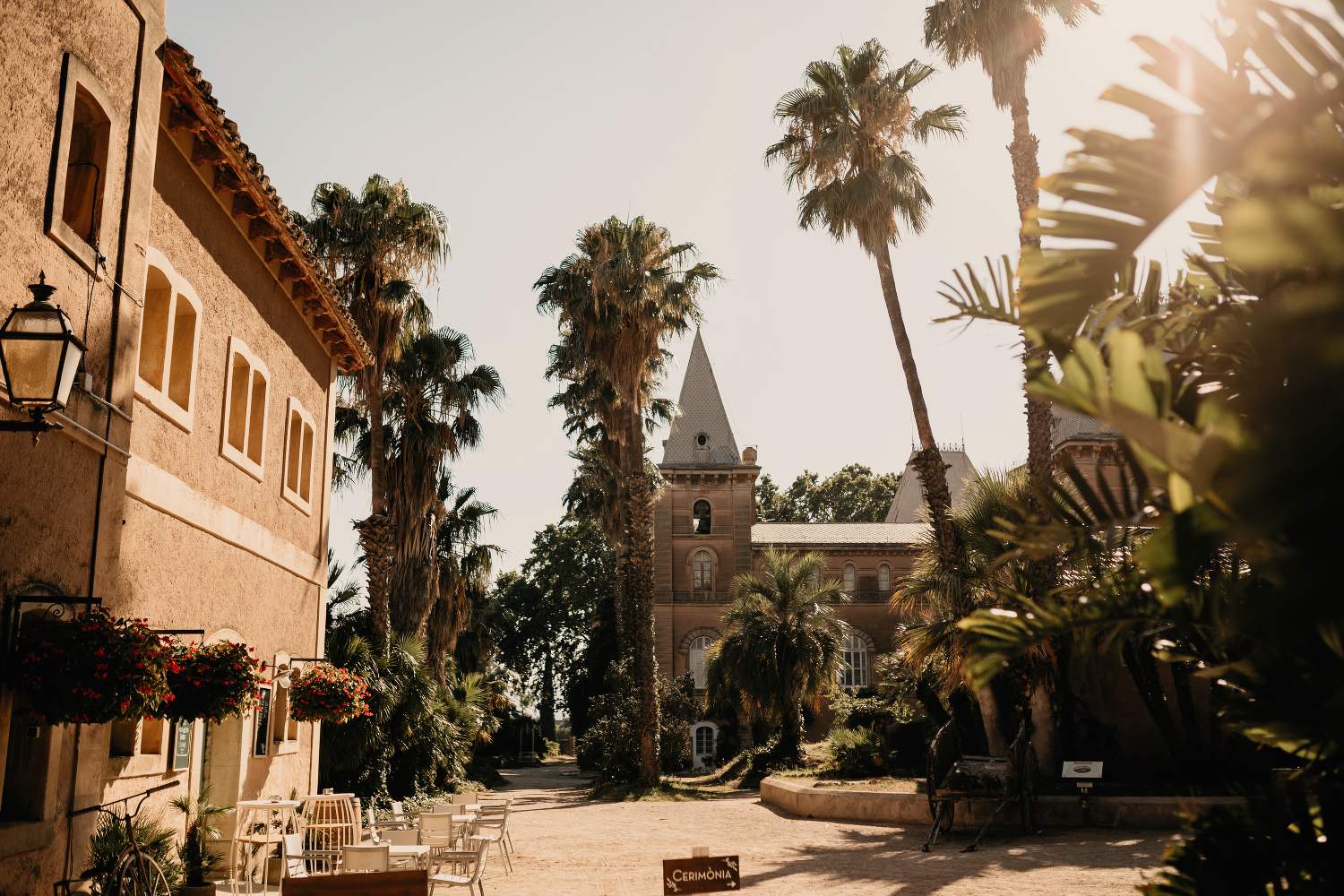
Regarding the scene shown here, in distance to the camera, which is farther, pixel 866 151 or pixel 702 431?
pixel 702 431

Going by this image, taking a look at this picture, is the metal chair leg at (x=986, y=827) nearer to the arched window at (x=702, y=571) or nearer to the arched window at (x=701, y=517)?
the arched window at (x=702, y=571)

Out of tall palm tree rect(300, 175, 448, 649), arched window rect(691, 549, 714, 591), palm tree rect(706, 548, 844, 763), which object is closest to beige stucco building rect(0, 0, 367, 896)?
tall palm tree rect(300, 175, 448, 649)

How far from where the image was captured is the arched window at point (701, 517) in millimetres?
48781

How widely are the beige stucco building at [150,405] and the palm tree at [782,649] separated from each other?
1583 centimetres

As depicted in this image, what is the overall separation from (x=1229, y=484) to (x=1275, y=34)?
104 centimetres

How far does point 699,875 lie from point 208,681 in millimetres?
3878

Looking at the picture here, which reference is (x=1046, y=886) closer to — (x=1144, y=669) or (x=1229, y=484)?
(x=1144, y=669)

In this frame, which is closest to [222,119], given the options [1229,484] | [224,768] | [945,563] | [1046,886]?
[224,768]

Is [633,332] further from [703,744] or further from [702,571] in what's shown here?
[702,571]

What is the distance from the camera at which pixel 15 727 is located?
6668 mm

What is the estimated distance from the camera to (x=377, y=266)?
20.2 m

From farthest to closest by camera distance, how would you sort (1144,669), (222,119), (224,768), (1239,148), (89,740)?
1. (1144,669)
2. (224,768)
3. (222,119)
4. (89,740)
5. (1239,148)

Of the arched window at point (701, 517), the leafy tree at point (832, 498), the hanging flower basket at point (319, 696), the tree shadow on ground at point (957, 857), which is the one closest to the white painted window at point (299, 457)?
the hanging flower basket at point (319, 696)

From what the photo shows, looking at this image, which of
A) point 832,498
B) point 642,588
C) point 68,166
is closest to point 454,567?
point 642,588
